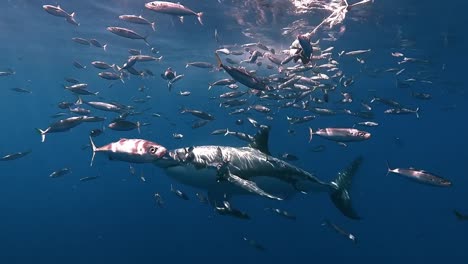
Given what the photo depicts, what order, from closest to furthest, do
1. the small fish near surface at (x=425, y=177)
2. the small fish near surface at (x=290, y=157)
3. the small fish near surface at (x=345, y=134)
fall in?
the small fish near surface at (x=425, y=177) → the small fish near surface at (x=345, y=134) → the small fish near surface at (x=290, y=157)

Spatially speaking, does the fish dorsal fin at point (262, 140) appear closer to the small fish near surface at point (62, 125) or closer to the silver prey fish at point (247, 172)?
the silver prey fish at point (247, 172)

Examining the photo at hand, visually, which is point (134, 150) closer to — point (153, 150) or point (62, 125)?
point (153, 150)

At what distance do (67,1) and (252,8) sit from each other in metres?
9.71

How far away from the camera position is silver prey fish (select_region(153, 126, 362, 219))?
19.2 feet

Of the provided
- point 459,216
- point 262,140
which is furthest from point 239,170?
point 459,216

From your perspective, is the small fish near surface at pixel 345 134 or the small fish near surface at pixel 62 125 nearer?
the small fish near surface at pixel 62 125

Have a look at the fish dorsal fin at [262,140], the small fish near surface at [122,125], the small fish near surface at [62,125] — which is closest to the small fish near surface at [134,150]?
the small fish near surface at [122,125]

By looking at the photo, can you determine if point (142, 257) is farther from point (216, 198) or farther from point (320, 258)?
point (216, 198)

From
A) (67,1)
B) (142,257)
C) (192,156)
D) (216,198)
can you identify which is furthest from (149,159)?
(142,257)

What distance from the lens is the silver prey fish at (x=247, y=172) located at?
19.2 feet

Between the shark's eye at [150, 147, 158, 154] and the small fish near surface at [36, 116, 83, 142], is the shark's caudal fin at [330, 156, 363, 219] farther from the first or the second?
the small fish near surface at [36, 116, 83, 142]

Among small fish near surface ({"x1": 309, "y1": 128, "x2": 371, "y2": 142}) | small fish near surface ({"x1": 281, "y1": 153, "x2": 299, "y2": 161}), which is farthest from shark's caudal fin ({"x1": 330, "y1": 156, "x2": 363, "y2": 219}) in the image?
small fish near surface ({"x1": 281, "y1": 153, "x2": 299, "y2": 161})

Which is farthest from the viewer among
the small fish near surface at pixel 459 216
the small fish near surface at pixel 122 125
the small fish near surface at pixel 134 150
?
the small fish near surface at pixel 122 125

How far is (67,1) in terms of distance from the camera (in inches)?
776
